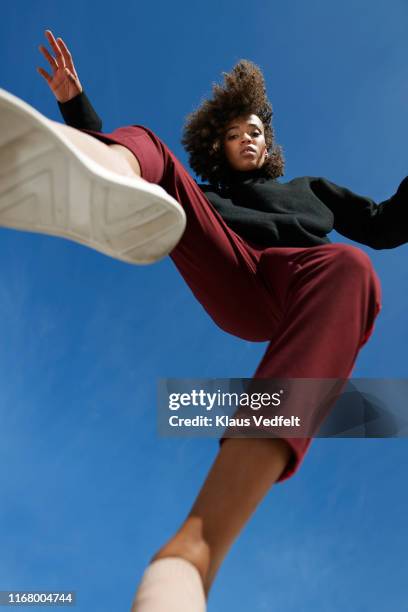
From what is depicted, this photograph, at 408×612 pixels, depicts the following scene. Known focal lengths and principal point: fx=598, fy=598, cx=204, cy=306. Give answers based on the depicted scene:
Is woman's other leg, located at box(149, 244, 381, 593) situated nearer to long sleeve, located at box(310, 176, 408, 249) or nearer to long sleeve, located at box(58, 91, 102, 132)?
long sleeve, located at box(310, 176, 408, 249)

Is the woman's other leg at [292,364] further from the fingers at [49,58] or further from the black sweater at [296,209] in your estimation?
the fingers at [49,58]

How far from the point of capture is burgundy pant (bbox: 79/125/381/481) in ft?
3.57

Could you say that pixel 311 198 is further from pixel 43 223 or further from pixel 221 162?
pixel 43 223

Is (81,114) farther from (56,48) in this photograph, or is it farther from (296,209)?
(296,209)

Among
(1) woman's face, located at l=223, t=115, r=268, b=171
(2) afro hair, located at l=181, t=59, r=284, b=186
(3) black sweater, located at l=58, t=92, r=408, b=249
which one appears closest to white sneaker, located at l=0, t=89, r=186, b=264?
(3) black sweater, located at l=58, t=92, r=408, b=249

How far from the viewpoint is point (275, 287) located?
63.4 inches

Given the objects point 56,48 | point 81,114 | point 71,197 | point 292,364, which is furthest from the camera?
point 56,48

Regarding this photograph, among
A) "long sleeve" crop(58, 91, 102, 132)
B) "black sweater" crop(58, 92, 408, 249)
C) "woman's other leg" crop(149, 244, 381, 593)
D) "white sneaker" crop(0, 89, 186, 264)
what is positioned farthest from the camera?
"long sleeve" crop(58, 91, 102, 132)

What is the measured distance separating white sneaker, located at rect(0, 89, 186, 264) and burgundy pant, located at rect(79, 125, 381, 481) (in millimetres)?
162

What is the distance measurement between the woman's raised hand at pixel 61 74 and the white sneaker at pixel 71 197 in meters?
0.89

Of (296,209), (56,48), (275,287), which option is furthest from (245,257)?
(56,48)

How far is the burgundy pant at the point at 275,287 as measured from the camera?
109 centimetres

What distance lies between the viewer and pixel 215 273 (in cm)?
165

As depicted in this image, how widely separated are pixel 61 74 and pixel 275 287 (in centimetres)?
105
